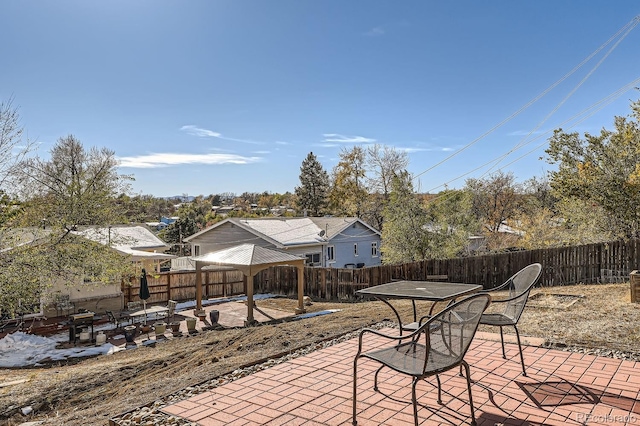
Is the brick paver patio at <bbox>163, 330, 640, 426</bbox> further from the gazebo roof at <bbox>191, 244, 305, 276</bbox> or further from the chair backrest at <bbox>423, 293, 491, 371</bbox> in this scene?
the gazebo roof at <bbox>191, 244, 305, 276</bbox>

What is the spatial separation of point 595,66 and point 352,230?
576 inches

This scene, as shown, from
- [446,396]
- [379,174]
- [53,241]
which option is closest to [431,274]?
[53,241]

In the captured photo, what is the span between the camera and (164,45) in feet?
35.9

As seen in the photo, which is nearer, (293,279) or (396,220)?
(293,279)

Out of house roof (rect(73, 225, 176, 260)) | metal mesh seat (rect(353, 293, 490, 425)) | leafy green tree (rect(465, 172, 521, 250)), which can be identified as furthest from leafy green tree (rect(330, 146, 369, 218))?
metal mesh seat (rect(353, 293, 490, 425))

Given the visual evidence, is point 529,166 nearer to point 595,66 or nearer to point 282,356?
point 595,66

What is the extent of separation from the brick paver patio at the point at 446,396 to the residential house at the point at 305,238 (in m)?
15.9

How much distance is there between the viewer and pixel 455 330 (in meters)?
2.74

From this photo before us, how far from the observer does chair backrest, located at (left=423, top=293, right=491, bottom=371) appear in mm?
2719

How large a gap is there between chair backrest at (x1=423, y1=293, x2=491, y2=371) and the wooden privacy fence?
1252cm

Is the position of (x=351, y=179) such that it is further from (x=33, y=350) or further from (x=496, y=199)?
(x=33, y=350)

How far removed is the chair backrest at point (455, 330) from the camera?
8.92 ft

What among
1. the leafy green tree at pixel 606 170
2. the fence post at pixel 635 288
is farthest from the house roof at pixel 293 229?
the fence post at pixel 635 288

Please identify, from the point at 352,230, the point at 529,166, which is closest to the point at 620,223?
the point at 352,230
